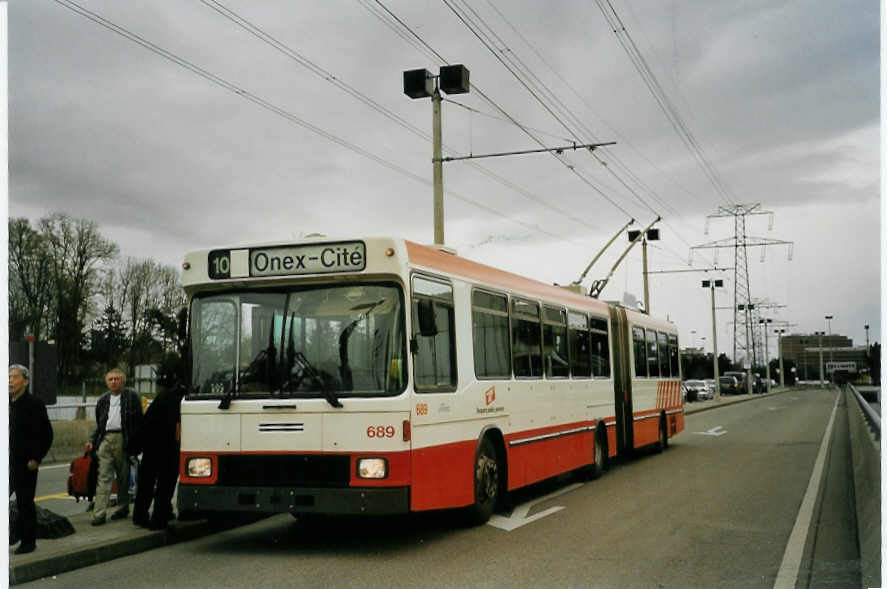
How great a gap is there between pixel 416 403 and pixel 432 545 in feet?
4.90

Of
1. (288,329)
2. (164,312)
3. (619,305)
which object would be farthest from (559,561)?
(164,312)

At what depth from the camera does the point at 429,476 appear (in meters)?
9.43

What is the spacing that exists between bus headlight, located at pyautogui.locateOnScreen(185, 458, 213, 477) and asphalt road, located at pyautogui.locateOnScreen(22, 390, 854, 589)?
2.45 ft

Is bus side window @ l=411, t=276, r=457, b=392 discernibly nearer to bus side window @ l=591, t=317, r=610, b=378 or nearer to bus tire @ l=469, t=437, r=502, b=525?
bus tire @ l=469, t=437, r=502, b=525

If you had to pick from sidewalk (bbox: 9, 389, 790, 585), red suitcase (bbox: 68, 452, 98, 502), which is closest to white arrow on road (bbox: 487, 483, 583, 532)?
sidewalk (bbox: 9, 389, 790, 585)

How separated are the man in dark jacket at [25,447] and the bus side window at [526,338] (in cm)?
560

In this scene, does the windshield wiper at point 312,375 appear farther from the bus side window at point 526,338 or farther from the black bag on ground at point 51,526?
the bus side window at point 526,338

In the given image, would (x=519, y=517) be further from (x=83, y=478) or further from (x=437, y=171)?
(x=437, y=171)

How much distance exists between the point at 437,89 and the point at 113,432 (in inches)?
414

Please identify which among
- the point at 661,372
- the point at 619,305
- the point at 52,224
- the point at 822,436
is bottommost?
the point at 822,436

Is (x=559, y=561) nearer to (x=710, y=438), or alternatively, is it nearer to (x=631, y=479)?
(x=631, y=479)

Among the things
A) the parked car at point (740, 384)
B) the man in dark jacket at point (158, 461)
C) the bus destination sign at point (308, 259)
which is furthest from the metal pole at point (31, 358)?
the parked car at point (740, 384)

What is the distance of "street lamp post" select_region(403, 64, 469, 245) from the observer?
1739cm

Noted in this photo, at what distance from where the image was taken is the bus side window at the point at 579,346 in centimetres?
1484
